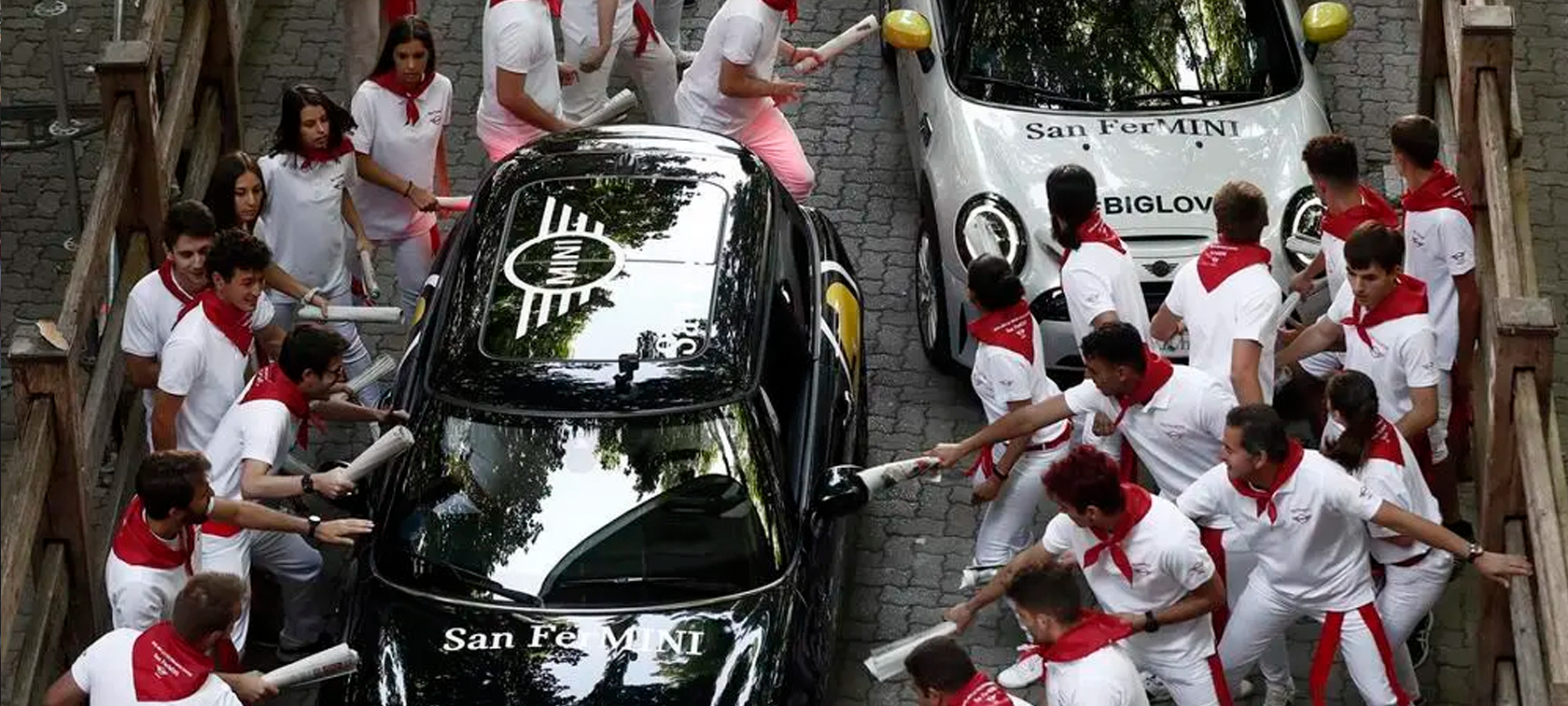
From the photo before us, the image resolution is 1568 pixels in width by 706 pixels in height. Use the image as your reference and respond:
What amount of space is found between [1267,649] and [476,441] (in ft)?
9.73

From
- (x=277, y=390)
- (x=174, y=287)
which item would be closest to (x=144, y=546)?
(x=277, y=390)

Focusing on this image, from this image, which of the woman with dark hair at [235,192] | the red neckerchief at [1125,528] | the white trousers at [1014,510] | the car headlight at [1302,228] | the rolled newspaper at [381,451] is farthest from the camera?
the car headlight at [1302,228]

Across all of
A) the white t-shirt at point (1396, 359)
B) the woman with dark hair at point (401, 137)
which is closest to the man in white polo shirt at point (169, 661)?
the woman with dark hair at point (401, 137)

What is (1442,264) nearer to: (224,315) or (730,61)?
(730,61)

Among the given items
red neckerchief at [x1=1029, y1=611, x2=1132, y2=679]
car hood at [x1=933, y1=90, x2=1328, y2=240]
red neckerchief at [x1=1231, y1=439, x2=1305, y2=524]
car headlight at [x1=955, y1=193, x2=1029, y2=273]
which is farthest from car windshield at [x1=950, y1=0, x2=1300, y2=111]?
red neckerchief at [x1=1029, y1=611, x2=1132, y2=679]

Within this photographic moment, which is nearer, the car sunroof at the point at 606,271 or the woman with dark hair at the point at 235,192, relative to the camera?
the car sunroof at the point at 606,271

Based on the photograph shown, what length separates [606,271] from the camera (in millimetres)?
9477

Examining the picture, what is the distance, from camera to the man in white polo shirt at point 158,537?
827cm

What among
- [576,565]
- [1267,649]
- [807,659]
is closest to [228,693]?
[576,565]

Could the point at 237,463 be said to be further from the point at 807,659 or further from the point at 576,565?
the point at 807,659

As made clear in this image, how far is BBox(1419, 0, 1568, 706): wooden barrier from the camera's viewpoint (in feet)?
28.6

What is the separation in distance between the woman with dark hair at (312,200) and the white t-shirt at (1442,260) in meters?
4.35

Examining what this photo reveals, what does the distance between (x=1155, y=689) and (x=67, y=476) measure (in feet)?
13.4

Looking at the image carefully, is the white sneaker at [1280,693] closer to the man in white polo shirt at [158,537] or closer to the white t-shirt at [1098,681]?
the white t-shirt at [1098,681]
